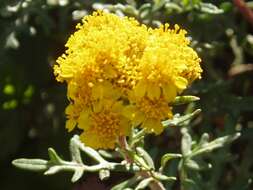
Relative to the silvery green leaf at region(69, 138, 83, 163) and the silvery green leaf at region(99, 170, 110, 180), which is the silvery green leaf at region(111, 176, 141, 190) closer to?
the silvery green leaf at region(99, 170, 110, 180)

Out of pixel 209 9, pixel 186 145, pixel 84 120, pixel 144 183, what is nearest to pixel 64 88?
pixel 209 9

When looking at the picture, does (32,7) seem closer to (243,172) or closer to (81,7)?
(81,7)

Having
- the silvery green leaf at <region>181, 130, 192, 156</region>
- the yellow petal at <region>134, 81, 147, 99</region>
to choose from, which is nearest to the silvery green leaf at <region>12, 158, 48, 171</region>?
the silvery green leaf at <region>181, 130, 192, 156</region>

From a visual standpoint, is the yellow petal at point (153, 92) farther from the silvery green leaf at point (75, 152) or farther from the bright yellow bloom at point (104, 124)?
the silvery green leaf at point (75, 152)

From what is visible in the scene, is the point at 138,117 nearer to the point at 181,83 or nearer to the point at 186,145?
Answer: the point at 181,83

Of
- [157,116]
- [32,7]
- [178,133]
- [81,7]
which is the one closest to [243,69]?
[178,133]

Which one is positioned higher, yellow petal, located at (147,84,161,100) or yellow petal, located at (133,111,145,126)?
yellow petal, located at (147,84,161,100)

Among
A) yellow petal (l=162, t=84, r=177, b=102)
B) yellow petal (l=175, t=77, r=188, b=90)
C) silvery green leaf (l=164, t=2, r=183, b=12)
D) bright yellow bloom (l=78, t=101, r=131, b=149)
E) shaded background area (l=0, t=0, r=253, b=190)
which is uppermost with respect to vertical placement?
yellow petal (l=175, t=77, r=188, b=90)
